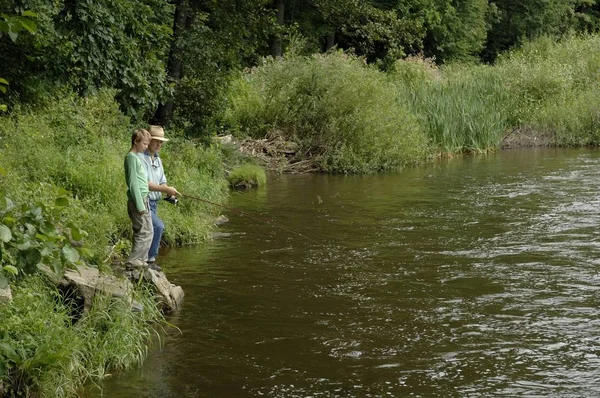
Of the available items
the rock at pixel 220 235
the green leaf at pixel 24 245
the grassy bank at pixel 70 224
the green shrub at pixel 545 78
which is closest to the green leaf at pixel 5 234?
the grassy bank at pixel 70 224

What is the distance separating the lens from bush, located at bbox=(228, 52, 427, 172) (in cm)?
2397

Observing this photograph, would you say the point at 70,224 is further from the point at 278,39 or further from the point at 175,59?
the point at 278,39

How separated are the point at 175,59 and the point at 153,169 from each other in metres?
8.13

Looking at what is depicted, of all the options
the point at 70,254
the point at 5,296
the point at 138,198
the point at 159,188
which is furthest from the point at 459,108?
the point at 70,254

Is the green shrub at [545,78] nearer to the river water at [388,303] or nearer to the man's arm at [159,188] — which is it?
the river water at [388,303]

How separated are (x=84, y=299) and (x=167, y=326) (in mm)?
1017

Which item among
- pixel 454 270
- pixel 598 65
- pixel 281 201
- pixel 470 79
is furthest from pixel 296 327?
pixel 598 65

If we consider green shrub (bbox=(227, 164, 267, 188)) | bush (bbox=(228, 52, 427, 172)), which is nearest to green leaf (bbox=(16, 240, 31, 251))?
green shrub (bbox=(227, 164, 267, 188))

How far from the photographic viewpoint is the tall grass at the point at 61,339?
7254 millimetres

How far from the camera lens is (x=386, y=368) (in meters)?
8.16

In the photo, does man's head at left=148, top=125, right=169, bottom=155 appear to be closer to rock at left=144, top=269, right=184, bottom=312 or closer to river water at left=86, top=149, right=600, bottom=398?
rock at left=144, top=269, right=184, bottom=312

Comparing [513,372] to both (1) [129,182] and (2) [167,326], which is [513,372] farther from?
(1) [129,182]

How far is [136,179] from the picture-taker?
1009 centimetres

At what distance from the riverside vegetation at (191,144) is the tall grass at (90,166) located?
3 cm
